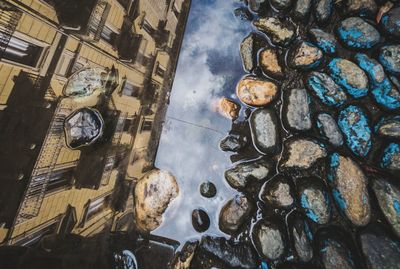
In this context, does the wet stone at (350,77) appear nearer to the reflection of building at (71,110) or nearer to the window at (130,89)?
the reflection of building at (71,110)

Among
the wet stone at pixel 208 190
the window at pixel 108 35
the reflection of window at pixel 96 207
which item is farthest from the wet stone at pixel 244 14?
the reflection of window at pixel 96 207

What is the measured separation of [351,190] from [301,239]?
26.3 inches

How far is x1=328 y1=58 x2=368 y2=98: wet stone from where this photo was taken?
7.27ft

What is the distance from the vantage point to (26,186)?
2613mm

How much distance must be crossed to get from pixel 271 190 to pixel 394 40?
217cm

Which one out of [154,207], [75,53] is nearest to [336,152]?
[154,207]

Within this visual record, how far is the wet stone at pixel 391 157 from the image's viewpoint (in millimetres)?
2092

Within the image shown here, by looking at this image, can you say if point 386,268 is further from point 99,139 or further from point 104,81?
point 104,81

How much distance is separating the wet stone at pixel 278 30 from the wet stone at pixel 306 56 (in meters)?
0.19

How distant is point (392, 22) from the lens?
7.59 ft

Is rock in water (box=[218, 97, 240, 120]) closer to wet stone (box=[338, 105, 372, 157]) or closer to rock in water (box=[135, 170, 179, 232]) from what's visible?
rock in water (box=[135, 170, 179, 232])

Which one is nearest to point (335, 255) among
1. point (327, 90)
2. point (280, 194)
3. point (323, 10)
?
point (280, 194)

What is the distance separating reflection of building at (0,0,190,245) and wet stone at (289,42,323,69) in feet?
5.00

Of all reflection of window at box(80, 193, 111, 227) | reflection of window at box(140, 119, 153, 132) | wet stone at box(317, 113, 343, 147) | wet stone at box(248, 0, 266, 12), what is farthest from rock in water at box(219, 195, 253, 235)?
wet stone at box(248, 0, 266, 12)
